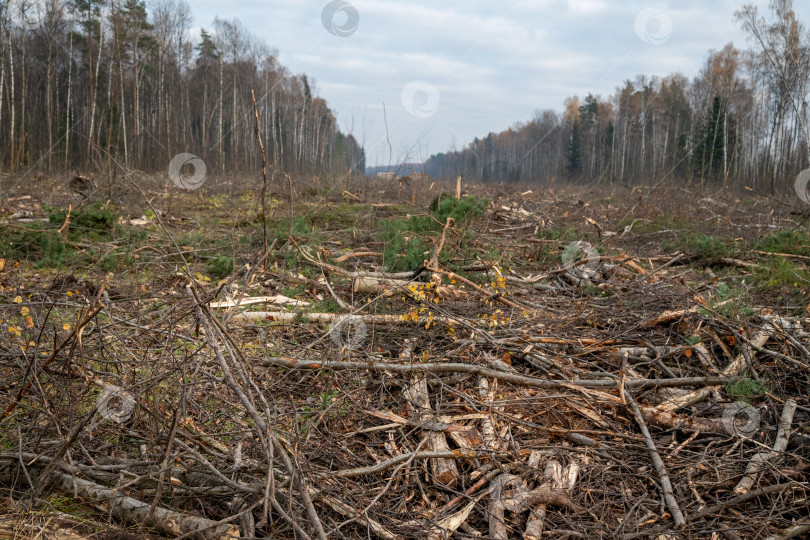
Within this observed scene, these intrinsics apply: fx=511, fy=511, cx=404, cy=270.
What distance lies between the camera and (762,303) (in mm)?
4801

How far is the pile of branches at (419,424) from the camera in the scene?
2.21 meters

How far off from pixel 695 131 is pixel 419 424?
3752cm

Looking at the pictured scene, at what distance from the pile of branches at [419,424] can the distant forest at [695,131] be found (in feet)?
41.3

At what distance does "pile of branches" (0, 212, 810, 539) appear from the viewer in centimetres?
221

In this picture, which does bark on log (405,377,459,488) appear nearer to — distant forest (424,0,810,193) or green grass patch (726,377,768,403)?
green grass patch (726,377,768,403)

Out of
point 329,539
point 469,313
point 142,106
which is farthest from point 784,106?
point 142,106

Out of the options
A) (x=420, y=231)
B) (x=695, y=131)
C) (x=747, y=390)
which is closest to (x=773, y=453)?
(x=747, y=390)

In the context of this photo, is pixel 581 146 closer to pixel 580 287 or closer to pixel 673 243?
pixel 673 243

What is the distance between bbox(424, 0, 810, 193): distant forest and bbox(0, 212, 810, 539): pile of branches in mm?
12584

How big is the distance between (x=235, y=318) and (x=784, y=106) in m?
32.4

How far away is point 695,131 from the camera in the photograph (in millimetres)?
33656

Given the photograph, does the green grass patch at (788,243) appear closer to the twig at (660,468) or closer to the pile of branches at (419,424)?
the pile of branches at (419,424)

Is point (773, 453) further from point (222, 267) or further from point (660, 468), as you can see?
point (222, 267)

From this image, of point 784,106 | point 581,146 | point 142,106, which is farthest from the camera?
point 581,146
